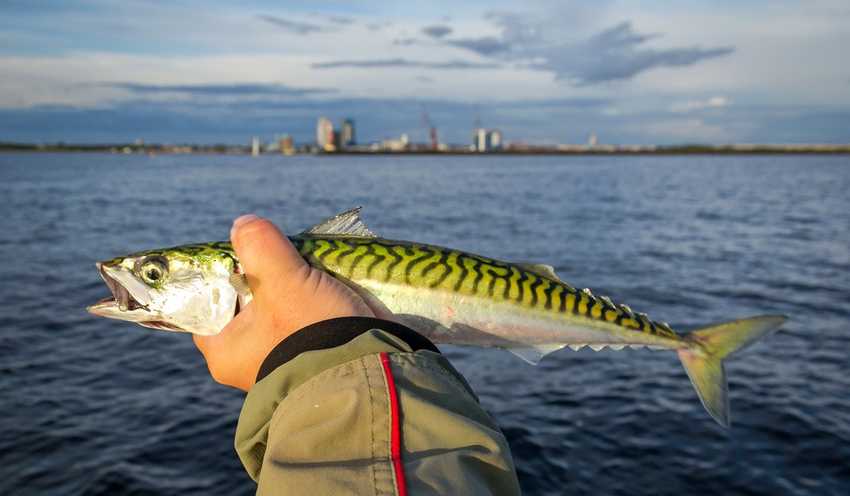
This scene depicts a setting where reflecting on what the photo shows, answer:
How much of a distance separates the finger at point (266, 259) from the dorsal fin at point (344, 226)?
61 cm

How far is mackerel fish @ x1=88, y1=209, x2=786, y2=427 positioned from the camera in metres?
3.45

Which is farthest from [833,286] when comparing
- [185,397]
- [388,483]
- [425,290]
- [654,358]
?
[388,483]

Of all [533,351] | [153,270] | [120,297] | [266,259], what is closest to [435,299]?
[533,351]

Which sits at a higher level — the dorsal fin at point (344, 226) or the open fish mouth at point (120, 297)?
the dorsal fin at point (344, 226)

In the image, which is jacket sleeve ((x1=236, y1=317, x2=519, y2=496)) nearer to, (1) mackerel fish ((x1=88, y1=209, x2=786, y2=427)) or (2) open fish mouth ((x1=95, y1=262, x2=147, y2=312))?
(1) mackerel fish ((x1=88, y1=209, x2=786, y2=427))

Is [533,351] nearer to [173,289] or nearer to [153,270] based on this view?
[173,289]

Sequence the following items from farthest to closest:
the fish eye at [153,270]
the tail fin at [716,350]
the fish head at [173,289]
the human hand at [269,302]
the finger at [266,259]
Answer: the tail fin at [716,350]
the fish eye at [153,270]
the fish head at [173,289]
the finger at [266,259]
the human hand at [269,302]

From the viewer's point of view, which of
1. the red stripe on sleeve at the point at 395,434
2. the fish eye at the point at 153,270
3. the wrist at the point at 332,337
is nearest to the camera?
the red stripe on sleeve at the point at 395,434

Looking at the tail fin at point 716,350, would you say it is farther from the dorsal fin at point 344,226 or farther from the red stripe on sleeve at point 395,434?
the red stripe on sleeve at point 395,434

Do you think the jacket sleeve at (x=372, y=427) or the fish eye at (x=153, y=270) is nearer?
the jacket sleeve at (x=372, y=427)

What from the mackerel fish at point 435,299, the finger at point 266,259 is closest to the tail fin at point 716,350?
the mackerel fish at point 435,299

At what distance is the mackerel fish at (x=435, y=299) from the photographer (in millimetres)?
3449

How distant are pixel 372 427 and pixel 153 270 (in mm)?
2276

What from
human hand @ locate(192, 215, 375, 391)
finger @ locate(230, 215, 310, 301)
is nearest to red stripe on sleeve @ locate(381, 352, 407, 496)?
human hand @ locate(192, 215, 375, 391)
